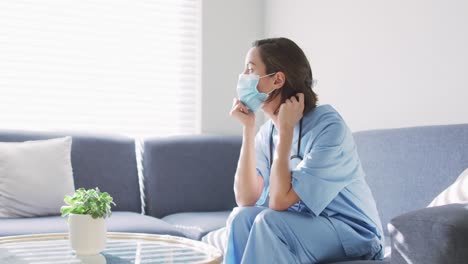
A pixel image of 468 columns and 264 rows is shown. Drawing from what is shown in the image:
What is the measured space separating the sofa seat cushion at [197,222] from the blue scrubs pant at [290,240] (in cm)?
88

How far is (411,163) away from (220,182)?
1247 mm

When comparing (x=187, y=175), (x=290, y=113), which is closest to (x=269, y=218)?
(x=290, y=113)

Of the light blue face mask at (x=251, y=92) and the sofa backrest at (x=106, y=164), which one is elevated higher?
the light blue face mask at (x=251, y=92)

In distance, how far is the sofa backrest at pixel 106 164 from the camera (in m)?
3.22

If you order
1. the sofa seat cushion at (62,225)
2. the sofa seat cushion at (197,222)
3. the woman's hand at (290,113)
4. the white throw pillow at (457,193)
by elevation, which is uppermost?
the woman's hand at (290,113)

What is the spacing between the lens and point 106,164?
3.30 m

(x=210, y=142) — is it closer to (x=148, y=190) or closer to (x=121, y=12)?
(x=148, y=190)

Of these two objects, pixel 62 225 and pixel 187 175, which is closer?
pixel 62 225

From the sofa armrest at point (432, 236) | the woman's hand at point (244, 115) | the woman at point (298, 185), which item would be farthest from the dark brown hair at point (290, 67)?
the sofa armrest at point (432, 236)

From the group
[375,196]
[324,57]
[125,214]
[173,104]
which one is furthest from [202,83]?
[375,196]

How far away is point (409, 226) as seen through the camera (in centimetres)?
153

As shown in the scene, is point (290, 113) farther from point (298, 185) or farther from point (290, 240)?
point (290, 240)

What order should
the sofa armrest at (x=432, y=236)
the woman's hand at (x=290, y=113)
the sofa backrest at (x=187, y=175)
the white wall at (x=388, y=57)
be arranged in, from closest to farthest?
the sofa armrest at (x=432, y=236), the woman's hand at (x=290, y=113), the white wall at (x=388, y=57), the sofa backrest at (x=187, y=175)

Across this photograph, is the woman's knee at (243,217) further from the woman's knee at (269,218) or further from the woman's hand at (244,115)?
the woman's hand at (244,115)
